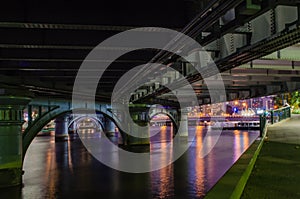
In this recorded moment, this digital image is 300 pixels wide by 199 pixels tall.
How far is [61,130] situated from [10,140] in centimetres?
5684

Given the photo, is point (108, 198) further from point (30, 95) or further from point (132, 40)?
point (132, 40)

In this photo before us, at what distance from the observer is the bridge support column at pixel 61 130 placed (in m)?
75.2

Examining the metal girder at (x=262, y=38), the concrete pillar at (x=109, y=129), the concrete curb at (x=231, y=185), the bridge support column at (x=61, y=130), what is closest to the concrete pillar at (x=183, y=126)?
the concrete pillar at (x=109, y=129)

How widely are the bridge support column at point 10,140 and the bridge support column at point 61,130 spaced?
53473mm

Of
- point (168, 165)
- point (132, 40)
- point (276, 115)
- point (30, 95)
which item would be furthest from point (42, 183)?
point (276, 115)

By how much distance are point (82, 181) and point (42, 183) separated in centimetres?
264

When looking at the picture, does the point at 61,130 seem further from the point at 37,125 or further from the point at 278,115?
the point at 278,115

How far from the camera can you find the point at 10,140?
21516mm

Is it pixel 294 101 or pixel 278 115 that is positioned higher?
pixel 294 101

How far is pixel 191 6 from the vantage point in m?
9.28

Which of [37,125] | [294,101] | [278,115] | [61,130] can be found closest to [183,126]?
[294,101]

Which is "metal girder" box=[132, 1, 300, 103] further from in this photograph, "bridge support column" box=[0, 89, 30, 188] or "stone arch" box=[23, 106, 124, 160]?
"stone arch" box=[23, 106, 124, 160]

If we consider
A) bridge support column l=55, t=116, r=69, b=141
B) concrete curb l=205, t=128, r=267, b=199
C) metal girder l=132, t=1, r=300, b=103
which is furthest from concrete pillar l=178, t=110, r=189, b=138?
concrete curb l=205, t=128, r=267, b=199

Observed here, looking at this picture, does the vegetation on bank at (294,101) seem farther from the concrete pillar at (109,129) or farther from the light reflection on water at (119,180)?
the concrete pillar at (109,129)
